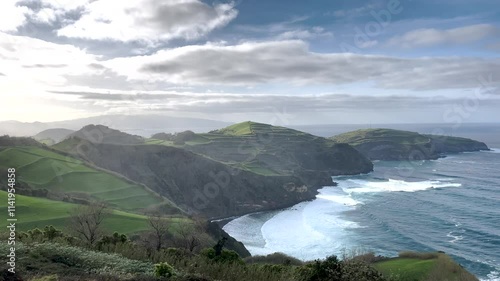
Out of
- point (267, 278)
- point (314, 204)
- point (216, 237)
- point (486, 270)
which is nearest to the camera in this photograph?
point (267, 278)

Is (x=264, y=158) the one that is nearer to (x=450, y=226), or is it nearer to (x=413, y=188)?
(x=413, y=188)

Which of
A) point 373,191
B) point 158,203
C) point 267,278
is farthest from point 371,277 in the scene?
point 373,191

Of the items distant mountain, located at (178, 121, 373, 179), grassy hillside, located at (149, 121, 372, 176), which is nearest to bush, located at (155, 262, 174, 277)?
grassy hillside, located at (149, 121, 372, 176)

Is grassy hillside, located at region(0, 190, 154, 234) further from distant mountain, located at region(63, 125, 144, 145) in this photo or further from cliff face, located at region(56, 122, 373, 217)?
distant mountain, located at region(63, 125, 144, 145)

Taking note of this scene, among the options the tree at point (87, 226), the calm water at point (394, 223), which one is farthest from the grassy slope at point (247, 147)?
the tree at point (87, 226)

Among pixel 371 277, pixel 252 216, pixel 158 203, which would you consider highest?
pixel 371 277

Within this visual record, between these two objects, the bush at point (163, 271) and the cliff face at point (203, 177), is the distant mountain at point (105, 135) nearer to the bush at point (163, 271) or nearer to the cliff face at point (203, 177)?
the cliff face at point (203, 177)

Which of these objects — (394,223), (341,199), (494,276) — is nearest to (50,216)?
(494,276)
